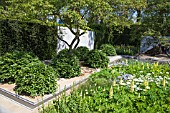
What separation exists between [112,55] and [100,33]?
3179 millimetres

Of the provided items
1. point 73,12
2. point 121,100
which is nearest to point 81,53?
point 73,12

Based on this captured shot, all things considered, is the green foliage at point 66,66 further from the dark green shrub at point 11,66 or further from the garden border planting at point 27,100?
the garden border planting at point 27,100

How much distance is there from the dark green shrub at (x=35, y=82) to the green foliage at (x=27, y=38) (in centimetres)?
335

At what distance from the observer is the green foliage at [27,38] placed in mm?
7330

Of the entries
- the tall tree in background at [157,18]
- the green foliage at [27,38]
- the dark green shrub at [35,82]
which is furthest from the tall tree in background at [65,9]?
the tall tree in background at [157,18]

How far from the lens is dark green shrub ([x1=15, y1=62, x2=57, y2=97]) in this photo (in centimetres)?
438

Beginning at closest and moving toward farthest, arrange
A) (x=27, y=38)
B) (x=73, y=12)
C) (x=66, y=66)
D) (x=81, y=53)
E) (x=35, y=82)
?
(x=35, y=82), (x=73, y=12), (x=66, y=66), (x=27, y=38), (x=81, y=53)

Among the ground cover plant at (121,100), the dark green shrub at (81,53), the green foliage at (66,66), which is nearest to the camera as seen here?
the ground cover plant at (121,100)

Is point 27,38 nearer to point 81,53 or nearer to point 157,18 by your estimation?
point 81,53

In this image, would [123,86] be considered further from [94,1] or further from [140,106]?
[94,1]

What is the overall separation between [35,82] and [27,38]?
4252 millimetres

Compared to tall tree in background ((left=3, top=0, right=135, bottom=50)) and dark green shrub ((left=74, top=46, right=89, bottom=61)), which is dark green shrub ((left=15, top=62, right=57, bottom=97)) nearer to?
tall tree in background ((left=3, top=0, right=135, bottom=50))

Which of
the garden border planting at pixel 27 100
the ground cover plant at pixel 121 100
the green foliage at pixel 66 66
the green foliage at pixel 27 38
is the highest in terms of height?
the green foliage at pixel 27 38

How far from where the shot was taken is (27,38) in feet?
26.7
